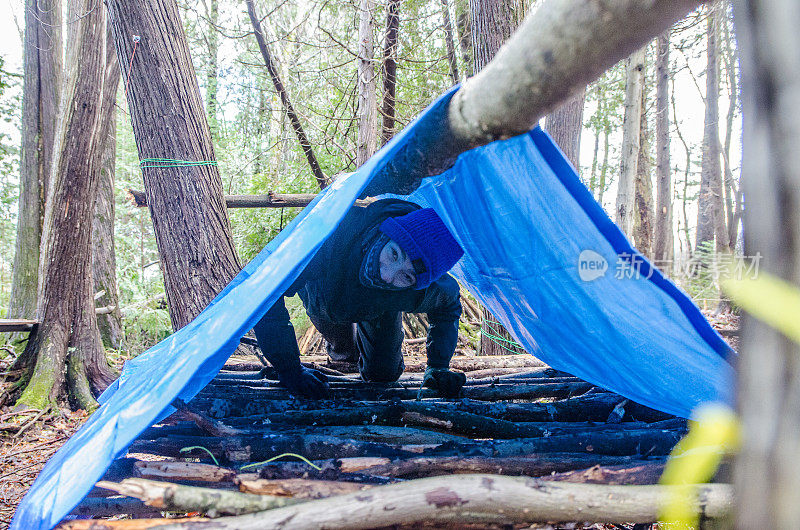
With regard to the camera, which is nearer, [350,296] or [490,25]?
[350,296]

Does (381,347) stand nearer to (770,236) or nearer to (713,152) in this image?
(770,236)

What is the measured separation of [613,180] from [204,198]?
899 inches

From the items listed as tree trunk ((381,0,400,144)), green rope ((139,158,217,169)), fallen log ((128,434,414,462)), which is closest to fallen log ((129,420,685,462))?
fallen log ((128,434,414,462))

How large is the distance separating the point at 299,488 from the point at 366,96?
583 centimetres

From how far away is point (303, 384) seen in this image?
8.84 ft

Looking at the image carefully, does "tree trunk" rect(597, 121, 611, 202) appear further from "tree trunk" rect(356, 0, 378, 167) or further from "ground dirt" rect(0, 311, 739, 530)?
"ground dirt" rect(0, 311, 739, 530)

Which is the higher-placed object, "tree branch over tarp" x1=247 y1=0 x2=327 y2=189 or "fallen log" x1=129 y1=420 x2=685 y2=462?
"tree branch over tarp" x1=247 y1=0 x2=327 y2=189

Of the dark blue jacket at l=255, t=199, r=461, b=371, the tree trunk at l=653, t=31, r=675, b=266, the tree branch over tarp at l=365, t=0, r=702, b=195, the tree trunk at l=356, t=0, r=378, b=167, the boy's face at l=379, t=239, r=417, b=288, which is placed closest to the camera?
the tree branch over tarp at l=365, t=0, r=702, b=195

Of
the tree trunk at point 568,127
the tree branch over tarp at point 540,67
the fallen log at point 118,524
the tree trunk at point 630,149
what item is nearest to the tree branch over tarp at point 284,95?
the tree trunk at point 568,127

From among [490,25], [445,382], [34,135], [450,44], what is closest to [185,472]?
[445,382]

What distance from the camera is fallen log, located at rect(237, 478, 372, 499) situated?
4.68 feet

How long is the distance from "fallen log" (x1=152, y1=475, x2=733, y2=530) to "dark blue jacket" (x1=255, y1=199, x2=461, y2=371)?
1.34 m

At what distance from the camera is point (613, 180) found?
23188 millimetres

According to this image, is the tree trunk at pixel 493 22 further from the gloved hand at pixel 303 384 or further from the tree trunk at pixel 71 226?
the tree trunk at pixel 71 226
